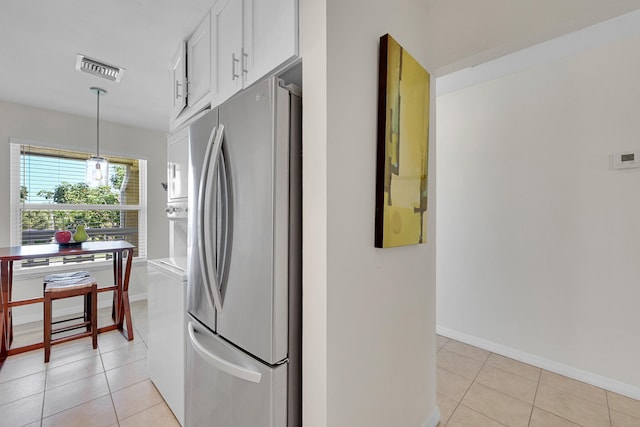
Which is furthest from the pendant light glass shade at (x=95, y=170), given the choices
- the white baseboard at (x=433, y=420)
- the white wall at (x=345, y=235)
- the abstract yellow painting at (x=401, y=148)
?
the white baseboard at (x=433, y=420)

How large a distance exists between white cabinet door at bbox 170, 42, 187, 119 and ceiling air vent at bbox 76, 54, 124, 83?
0.53 m

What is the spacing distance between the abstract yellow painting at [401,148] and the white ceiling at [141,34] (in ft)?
0.89

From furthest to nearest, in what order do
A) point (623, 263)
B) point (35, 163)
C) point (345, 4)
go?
point (35, 163)
point (623, 263)
point (345, 4)

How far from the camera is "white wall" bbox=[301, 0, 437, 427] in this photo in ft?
3.24

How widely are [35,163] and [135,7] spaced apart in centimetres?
278

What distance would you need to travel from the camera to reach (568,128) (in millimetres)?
2182

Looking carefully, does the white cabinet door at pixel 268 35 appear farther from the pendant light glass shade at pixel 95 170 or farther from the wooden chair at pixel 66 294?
the wooden chair at pixel 66 294

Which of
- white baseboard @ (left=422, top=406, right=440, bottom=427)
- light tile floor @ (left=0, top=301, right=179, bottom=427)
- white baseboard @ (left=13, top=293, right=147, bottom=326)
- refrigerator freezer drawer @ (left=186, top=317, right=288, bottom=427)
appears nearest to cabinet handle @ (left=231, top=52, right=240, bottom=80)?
refrigerator freezer drawer @ (left=186, top=317, right=288, bottom=427)

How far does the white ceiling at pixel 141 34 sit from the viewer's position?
4.05 ft

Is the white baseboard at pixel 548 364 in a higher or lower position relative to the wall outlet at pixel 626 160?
lower

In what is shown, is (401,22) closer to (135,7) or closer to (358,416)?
(135,7)

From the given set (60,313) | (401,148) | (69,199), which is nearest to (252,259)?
(401,148)

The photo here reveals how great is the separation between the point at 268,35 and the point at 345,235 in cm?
92

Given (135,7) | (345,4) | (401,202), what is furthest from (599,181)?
(135,7)
